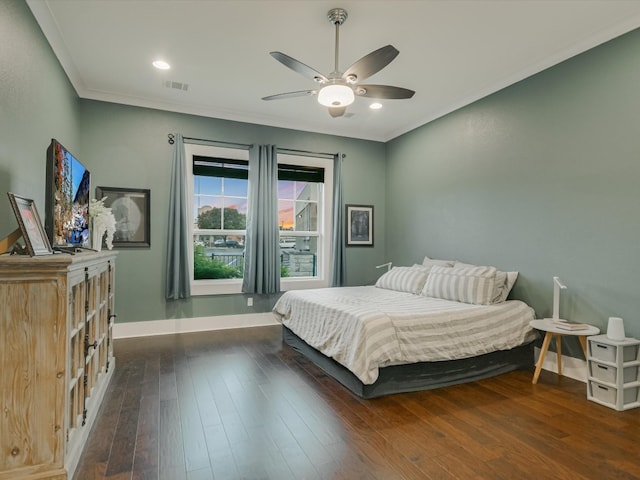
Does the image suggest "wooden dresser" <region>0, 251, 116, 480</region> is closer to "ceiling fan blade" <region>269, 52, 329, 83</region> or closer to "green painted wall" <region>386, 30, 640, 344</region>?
"ceiling fan blade" <region>269, 52, 329, 83</region>

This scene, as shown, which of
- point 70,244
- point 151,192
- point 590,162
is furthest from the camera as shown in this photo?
point 151,192

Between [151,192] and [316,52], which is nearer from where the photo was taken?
[316,52]

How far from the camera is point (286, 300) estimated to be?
431cm

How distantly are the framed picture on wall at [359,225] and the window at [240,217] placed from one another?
366 mm

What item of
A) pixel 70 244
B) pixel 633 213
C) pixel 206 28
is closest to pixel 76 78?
pixel 206 28

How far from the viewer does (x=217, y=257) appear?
5.20 m

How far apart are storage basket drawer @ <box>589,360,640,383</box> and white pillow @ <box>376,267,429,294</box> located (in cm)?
186

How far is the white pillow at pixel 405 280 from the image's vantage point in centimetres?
440

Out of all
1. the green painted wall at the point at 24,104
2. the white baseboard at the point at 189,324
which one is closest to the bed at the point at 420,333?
the white baseboard at the point at 189,324

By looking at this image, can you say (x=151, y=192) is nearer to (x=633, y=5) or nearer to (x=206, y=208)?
(x=206, y=208)

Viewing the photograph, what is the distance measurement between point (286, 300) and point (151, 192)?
2227 mm

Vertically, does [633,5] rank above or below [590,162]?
above

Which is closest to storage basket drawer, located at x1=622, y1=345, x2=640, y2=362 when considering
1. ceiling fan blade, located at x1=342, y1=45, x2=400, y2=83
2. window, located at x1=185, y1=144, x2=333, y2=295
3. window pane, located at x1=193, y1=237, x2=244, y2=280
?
ceiling fan blade, located at x1=342, y1=45, x2=400, y2=83

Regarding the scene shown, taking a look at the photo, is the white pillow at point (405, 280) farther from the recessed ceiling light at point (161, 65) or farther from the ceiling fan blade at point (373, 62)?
the recessed ceiling light at point (161, 65)
